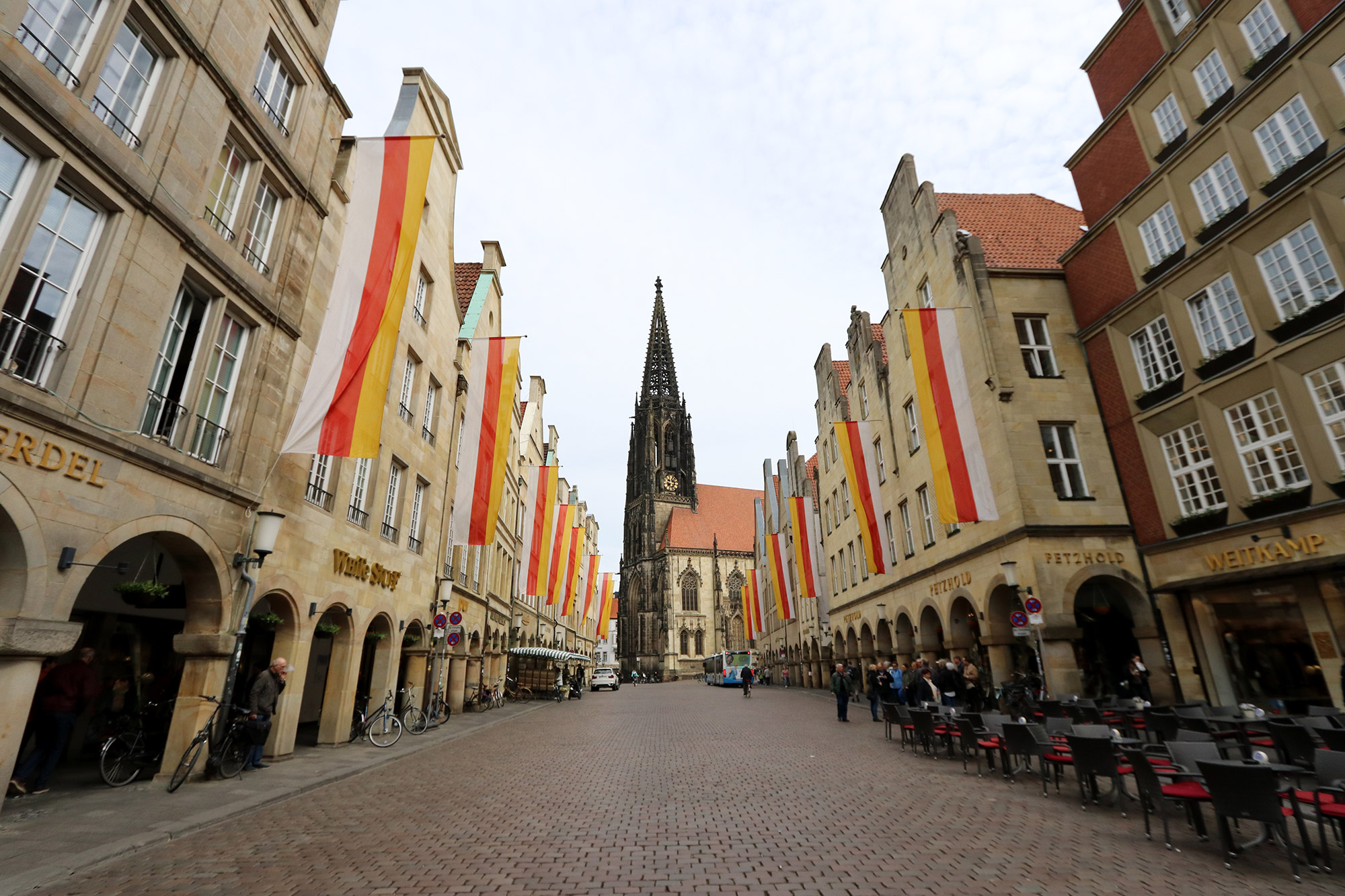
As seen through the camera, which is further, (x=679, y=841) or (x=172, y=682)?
(x=172, y=682)

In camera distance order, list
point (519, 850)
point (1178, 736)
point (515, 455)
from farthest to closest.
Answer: point (515, 455), point (1178, 736), point (519, 850)

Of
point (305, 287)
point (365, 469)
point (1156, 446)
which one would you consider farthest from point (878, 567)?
point (305, 287)

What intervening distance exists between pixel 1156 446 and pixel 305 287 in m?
19.6

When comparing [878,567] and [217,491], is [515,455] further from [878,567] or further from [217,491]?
[217,491]

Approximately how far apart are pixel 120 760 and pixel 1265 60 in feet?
77.3

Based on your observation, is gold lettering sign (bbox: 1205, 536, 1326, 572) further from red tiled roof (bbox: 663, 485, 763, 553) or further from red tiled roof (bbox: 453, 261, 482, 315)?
red tiled roof (bbox: 663, 485, 763, 553)

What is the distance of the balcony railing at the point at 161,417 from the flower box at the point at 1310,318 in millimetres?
19087

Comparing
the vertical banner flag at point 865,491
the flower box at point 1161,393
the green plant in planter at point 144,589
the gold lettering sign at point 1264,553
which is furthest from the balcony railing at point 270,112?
the gold lettering sign at point 1264,553

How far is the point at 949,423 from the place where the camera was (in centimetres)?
1625

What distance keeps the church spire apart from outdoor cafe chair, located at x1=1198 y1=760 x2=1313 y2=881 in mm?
93264

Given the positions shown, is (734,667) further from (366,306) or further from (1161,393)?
(366,306)

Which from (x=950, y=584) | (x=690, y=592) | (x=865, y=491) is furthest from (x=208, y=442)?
(x=690, y=592)

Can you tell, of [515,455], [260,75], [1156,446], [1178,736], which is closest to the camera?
[1178,736]

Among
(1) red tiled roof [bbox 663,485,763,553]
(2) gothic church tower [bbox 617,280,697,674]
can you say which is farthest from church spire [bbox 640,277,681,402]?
(1) red tiled roof [bbox 663,485,763,553]
